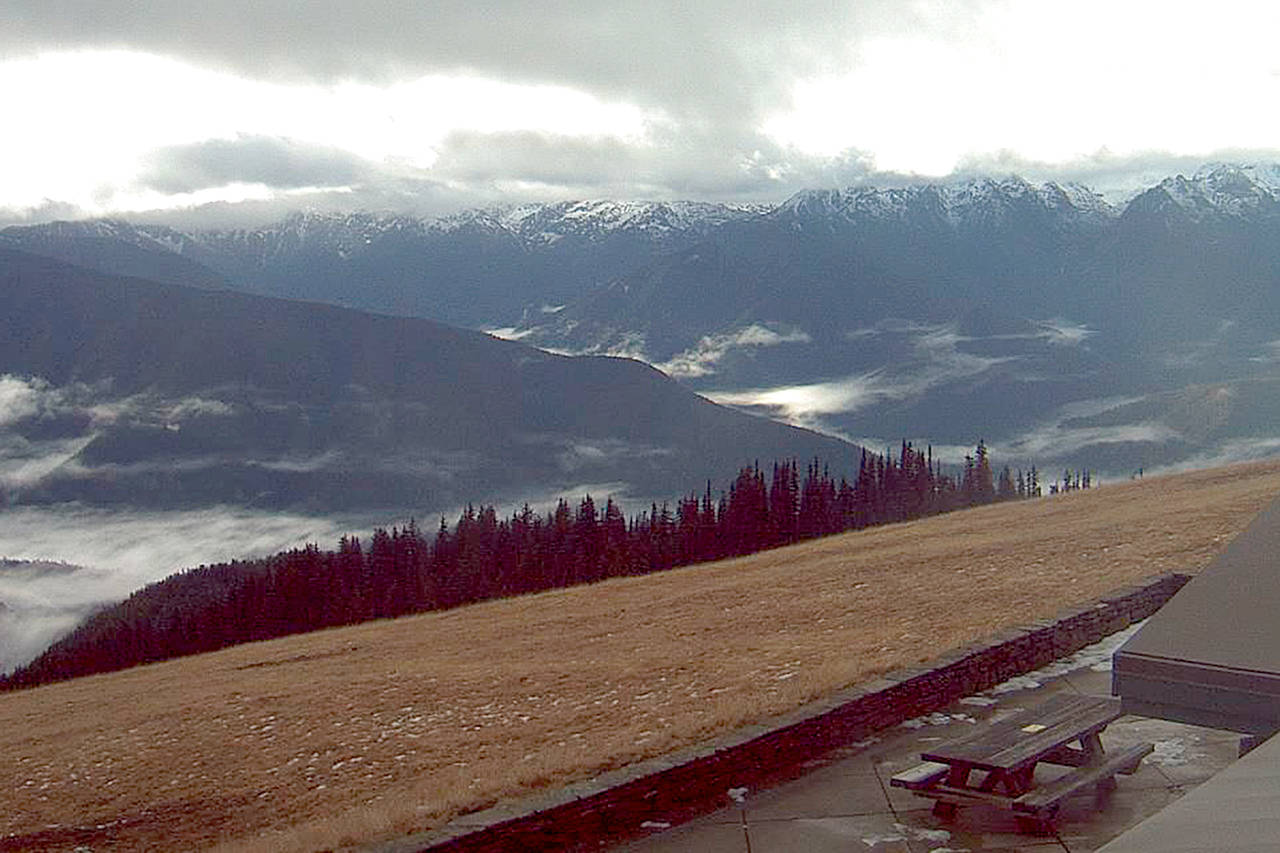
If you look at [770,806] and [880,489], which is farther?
[880,489]

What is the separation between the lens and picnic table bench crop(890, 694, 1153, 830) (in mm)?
11062

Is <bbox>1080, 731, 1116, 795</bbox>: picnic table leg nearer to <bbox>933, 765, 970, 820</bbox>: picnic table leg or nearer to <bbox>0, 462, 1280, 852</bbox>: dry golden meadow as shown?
<bbox>933, 765, 970, 820</bbox>: picnic table leg

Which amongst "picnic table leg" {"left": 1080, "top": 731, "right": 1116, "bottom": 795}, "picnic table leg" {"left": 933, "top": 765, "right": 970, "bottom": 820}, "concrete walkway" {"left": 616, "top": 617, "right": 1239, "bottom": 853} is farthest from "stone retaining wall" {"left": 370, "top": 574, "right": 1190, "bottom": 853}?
"picnic table leg" {"left": 1080, "top": 731, "right": 1116, "bottom": 795}

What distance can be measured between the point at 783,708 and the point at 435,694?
1347cm

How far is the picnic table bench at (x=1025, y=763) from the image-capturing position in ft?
36.3

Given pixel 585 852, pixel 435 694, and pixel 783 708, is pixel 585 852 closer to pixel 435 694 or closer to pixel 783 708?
pixel 783 708

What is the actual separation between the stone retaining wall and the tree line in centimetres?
9737

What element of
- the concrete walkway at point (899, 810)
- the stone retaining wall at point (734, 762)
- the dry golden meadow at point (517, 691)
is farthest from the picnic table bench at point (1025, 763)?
the dry golden meadow at point (517, 691)

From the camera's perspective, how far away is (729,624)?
101 ft

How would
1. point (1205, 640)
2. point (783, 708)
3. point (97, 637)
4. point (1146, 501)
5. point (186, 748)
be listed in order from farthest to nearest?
point (97, 637) → point (1146, 501) → point (186, 748) → point (783, 708) → point (1205, 640)

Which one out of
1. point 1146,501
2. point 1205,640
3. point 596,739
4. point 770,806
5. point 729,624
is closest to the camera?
point 1205,640

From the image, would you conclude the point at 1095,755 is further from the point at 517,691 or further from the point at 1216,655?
the point at 517,691

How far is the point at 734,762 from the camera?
13.2 meters

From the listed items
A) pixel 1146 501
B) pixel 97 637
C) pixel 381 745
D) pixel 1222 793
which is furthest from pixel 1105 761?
pixel 97 637
